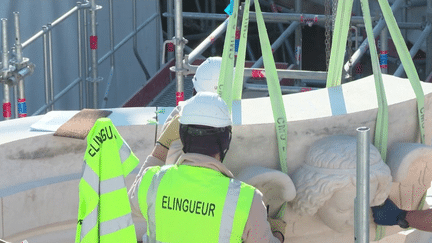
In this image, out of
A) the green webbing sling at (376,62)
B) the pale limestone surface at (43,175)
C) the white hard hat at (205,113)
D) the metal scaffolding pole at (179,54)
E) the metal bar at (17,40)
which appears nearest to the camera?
the white hard hat at (205,113)

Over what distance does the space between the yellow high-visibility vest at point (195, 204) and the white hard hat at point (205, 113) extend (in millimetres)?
222

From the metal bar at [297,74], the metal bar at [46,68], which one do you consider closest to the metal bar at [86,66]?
the metal bar at [46,68]

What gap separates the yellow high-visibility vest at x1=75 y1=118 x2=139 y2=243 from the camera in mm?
3504

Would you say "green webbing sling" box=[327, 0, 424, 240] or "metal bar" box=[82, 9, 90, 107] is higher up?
"green webbing sling" box=[327, 0, 424, 240]

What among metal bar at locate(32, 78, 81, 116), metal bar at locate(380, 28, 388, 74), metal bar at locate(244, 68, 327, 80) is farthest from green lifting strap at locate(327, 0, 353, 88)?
metal bar at locate(380, 28, 388, 74)

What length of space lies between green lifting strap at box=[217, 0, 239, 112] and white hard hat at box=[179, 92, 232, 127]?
22.3 inches

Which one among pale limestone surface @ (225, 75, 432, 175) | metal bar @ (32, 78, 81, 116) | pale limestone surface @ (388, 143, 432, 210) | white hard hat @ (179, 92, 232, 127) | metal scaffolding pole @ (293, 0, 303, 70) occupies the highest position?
white hard hat @ (179, 92, 232, 127)

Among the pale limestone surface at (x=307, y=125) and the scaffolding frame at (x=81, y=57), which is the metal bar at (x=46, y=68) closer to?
the scaffolding frame at (x=81, y=57)

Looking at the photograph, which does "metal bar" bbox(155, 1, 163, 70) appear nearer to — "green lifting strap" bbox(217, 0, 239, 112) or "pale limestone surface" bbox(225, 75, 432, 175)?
"pale limestone surface" bbox(225, 75, 432, 175)

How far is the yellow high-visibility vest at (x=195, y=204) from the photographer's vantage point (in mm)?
3553

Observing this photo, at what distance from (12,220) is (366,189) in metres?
2.65

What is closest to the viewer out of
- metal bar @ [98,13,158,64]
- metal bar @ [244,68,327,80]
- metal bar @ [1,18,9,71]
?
metal bar @ [1,18,9,71]

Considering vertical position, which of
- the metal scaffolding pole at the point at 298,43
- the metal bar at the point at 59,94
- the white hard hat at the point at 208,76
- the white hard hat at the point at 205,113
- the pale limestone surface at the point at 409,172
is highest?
the white hard hat at the point at 205,113

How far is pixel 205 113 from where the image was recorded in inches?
146
